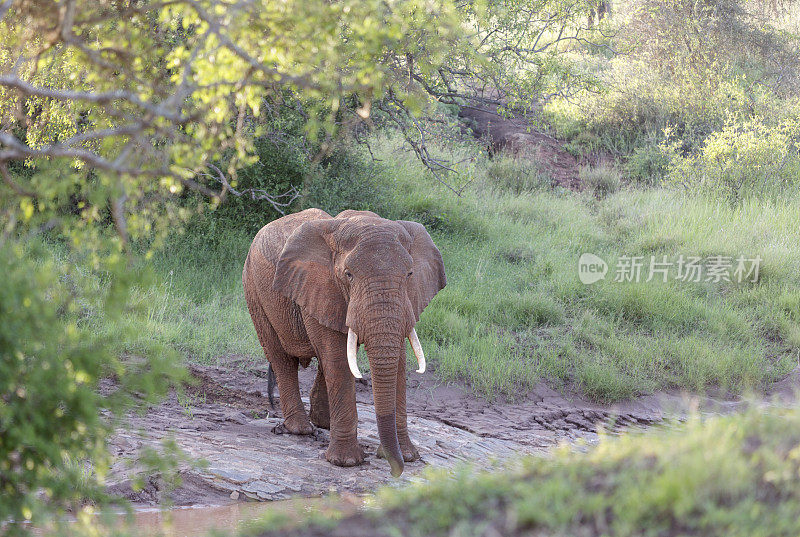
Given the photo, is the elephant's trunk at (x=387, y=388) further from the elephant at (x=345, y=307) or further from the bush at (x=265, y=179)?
the bush at (x=265, y=179)

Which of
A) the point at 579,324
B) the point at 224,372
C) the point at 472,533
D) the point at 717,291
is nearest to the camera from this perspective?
the point at 472,533

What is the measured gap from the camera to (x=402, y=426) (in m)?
6.74

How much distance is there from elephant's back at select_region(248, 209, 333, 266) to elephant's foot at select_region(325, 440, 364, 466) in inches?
66.0

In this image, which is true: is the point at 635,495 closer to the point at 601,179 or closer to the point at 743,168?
the point at 743,168

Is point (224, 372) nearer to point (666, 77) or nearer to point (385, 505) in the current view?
point (385, 505)

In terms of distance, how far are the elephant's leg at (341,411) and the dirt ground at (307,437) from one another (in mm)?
128

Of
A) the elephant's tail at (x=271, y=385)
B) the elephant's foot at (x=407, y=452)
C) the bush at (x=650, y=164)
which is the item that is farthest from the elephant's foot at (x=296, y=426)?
the bush at (x=650, y=164)

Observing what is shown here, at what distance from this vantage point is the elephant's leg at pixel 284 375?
A: 7465 mm

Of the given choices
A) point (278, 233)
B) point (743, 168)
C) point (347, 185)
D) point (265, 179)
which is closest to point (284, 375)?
point (278, 233)

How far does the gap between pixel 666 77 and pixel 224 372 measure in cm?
1382

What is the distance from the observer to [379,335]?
19.7 feet

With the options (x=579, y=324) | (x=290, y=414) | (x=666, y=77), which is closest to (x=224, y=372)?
(x=290, y=414)

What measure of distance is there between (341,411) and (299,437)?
3.39 ft

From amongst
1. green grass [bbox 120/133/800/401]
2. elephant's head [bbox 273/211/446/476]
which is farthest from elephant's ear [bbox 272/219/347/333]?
green grass [bbox 120/133/800/401]
